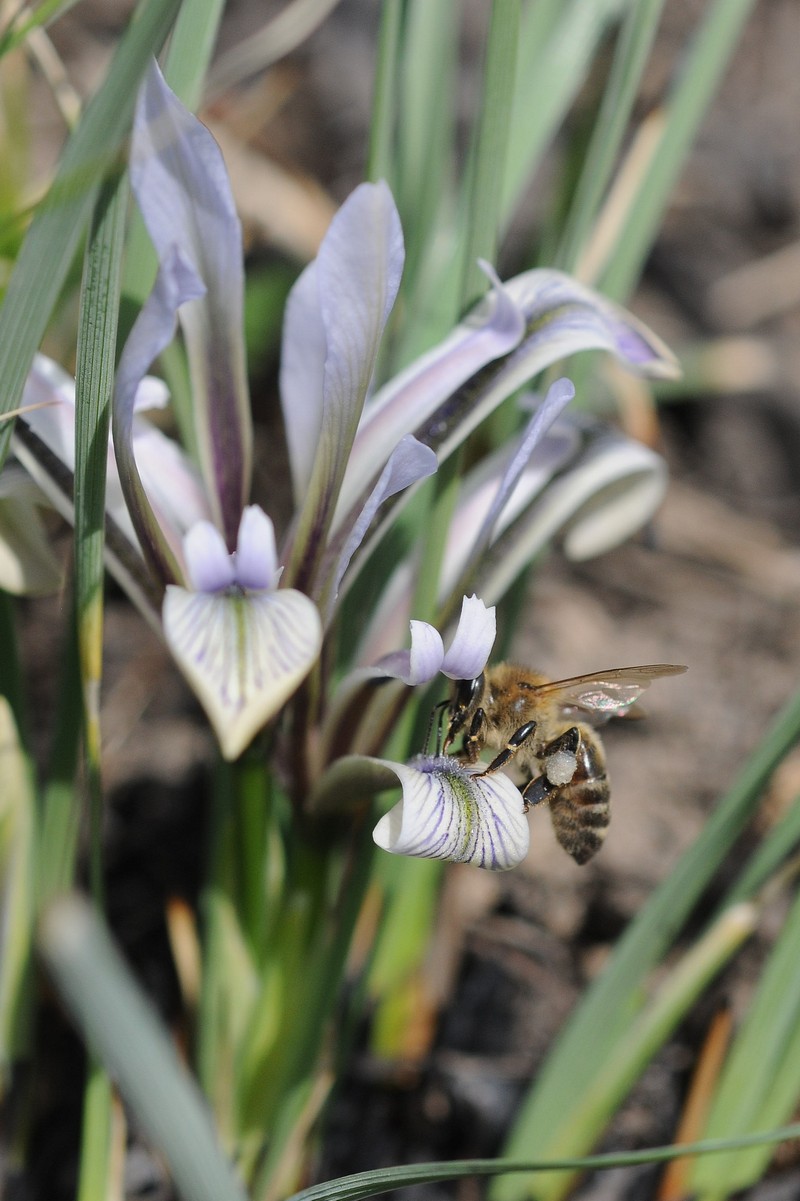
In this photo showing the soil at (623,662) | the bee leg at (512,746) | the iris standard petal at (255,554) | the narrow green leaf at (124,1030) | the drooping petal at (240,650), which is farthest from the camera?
the soil at (623,662)

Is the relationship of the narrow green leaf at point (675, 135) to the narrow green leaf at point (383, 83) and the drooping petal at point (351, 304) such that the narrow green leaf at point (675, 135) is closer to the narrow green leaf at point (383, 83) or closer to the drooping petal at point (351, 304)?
the narrow green leaf at point (383, 83)

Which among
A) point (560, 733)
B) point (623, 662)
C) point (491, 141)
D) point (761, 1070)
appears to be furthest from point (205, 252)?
point (623, 662)

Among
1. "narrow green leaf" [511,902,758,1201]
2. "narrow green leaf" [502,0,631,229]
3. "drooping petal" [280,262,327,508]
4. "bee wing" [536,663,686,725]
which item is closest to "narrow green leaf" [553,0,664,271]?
"narrow green leaf" [502,0,631,229]

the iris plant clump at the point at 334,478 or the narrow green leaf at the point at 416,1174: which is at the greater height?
the iris plant clump at the point at 334,478

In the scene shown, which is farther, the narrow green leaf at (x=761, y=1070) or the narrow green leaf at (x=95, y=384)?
the narrow green leaf at (x=761, y=1070)

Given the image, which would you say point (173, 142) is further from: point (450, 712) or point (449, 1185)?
point (449, 1185)

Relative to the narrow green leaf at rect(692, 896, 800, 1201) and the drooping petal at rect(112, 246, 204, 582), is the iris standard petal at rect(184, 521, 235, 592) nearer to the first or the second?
the drooping petal at rect(112, 246, 204, 582)

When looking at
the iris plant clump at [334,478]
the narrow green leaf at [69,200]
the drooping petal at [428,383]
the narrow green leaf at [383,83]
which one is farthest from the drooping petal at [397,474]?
the narrow green leaf at [383,83]

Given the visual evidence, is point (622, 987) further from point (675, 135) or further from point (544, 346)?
point (675, 135)
